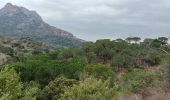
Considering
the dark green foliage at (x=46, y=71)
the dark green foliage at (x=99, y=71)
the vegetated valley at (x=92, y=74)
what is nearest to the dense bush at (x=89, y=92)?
the vegetated valley at (x=92, y=74)

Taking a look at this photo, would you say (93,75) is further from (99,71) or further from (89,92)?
(89,92)

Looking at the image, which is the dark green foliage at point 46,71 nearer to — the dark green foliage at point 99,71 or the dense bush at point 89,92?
the dark green foliage at point 99,71

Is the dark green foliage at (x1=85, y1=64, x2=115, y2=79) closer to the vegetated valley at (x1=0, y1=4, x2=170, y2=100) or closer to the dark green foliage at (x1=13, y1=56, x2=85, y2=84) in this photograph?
the vegetated valley at (x1=0, y1=4, x2=170, y2=100)

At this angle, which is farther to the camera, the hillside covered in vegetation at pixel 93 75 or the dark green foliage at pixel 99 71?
the dark green foliage at pixel 99 71

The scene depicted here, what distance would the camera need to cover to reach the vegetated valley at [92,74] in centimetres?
3962

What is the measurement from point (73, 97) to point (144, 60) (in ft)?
282

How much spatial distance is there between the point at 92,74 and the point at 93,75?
307cm

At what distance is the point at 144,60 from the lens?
126 metres

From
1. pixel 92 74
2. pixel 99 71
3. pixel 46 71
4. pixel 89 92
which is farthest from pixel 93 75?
pixel 89 92

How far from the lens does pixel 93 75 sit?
7769cm

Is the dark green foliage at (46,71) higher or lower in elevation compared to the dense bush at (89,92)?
lower

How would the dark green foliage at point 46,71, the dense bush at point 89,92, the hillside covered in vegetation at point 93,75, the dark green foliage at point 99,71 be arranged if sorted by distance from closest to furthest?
the hillside covered in vegetation at point 93,75, the dense bush at point 89,92, the dark green foliage at point 99,71, the dark green foliage at point 46,71

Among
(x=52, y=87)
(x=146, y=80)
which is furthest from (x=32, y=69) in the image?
(x=146, y=80)

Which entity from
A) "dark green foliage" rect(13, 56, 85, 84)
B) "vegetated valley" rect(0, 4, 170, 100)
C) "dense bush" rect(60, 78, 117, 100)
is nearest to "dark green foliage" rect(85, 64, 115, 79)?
"vegetated valley" rect(0, 4, 170, 100)
